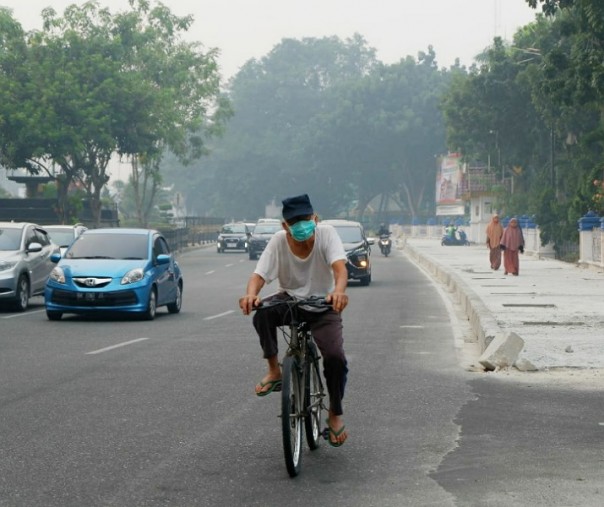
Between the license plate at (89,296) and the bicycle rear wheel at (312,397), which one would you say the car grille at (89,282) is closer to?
the license plate at (89,296)

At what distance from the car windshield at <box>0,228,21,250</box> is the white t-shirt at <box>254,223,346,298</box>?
16022 millimetres

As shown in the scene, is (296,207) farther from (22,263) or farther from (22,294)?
(22,263)

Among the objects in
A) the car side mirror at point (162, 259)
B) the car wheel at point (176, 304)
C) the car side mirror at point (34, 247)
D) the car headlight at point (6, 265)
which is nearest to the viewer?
the car side mirror at point (162, 259)

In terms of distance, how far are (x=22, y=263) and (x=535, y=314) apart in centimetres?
917

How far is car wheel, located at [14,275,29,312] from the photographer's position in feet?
73.5

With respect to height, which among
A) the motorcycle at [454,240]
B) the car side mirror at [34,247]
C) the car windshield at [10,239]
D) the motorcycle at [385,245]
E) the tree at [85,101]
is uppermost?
the tree at [85,101]

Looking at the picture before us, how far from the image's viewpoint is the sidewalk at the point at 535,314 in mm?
13773

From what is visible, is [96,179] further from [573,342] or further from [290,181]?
[290,181]

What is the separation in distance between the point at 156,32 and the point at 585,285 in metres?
43.9

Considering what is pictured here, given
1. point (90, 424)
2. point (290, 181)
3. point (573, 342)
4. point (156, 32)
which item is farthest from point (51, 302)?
point (290, 181)

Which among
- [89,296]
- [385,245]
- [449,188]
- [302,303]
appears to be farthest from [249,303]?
[449,188]

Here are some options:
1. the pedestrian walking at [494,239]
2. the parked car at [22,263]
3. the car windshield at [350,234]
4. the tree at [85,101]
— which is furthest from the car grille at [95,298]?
the tree at [85,101]

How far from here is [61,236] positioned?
100 feet

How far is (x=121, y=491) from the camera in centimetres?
715
